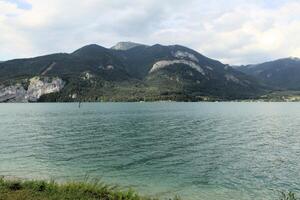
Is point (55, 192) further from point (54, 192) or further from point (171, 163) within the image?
point (171, 163)

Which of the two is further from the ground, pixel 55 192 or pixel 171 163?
pixel 55 192

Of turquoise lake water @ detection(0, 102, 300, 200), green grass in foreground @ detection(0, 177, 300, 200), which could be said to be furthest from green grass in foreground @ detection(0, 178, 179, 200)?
turquoise lake water @ detection(0, 102, 300, 200)

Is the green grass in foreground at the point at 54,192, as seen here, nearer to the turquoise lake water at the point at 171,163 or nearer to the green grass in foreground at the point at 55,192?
the green grass in foreground at the point at 55,192

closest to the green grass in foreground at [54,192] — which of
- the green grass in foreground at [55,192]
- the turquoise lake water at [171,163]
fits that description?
the green grass in foreground at [55,192]

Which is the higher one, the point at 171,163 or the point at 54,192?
the point at 54,192

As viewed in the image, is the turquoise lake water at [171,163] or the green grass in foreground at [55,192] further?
the turquoise lake water at [171,163]

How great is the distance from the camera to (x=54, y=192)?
30.5 m

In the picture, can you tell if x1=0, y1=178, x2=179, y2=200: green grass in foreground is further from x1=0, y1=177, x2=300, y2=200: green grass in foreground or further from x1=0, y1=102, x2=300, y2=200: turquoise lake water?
x1=0, y1=102, x2=300, y2=200: turquoise lake water

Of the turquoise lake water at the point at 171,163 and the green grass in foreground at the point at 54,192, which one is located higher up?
the green grass in foreground at the point at 54,192

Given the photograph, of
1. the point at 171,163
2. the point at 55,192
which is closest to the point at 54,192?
the point at 55,192

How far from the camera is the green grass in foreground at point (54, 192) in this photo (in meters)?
28.9

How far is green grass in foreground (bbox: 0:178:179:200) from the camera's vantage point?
2886cm

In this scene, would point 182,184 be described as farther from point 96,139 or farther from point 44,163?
point 96,139

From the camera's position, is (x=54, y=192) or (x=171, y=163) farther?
(x=171, y=163)
